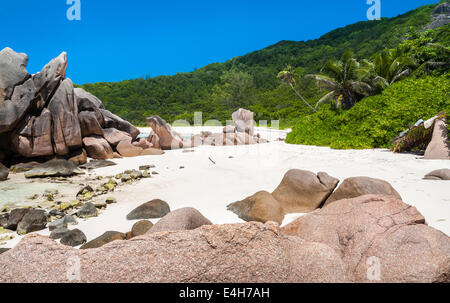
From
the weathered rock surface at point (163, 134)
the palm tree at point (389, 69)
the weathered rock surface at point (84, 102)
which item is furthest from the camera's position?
the palm tree at point (389, 69)

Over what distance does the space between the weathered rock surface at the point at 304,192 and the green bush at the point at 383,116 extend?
720cm

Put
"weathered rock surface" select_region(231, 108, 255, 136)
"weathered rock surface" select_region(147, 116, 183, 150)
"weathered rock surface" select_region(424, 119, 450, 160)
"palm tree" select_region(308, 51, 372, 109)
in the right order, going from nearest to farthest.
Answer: "weathered rock surface" select_region(424, 119, 450, 160) < "weathered rock surface" select_region(147, 116, 183, 150) < "palm tree" select_region(308, 51, 372, 109) < "weathered rock surface" select_region(231, 108, 255, 136)

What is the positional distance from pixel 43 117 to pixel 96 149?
259 centimetres

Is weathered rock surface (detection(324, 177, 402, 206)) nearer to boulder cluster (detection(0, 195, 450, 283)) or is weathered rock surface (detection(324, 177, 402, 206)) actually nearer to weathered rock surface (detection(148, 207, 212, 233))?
boulder cluster (detection(0, 195, 450, 283))

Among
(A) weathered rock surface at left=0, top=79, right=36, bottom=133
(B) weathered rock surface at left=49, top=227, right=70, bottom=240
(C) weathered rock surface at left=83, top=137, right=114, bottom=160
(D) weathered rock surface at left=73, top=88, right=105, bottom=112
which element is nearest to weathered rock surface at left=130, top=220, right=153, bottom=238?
(B) weathered rock surface at left=49, top=227, right=70, bottom=240

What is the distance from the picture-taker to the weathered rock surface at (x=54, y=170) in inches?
366

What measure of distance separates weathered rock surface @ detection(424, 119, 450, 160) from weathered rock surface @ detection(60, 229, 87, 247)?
9664mm

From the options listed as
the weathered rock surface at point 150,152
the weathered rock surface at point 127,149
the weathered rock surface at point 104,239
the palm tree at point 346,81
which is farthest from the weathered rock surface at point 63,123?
the palm tree at point 346,81

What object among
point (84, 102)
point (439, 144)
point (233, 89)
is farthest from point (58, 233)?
point (233, 89)

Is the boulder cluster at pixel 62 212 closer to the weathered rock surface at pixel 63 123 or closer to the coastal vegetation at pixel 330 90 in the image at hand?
the weathered rock surface at pixel 63 123

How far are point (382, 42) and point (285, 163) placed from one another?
5932 cm

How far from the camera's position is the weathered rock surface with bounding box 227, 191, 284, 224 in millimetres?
4324

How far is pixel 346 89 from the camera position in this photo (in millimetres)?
22094

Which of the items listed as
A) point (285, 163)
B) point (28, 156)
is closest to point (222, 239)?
point (285, 163)
